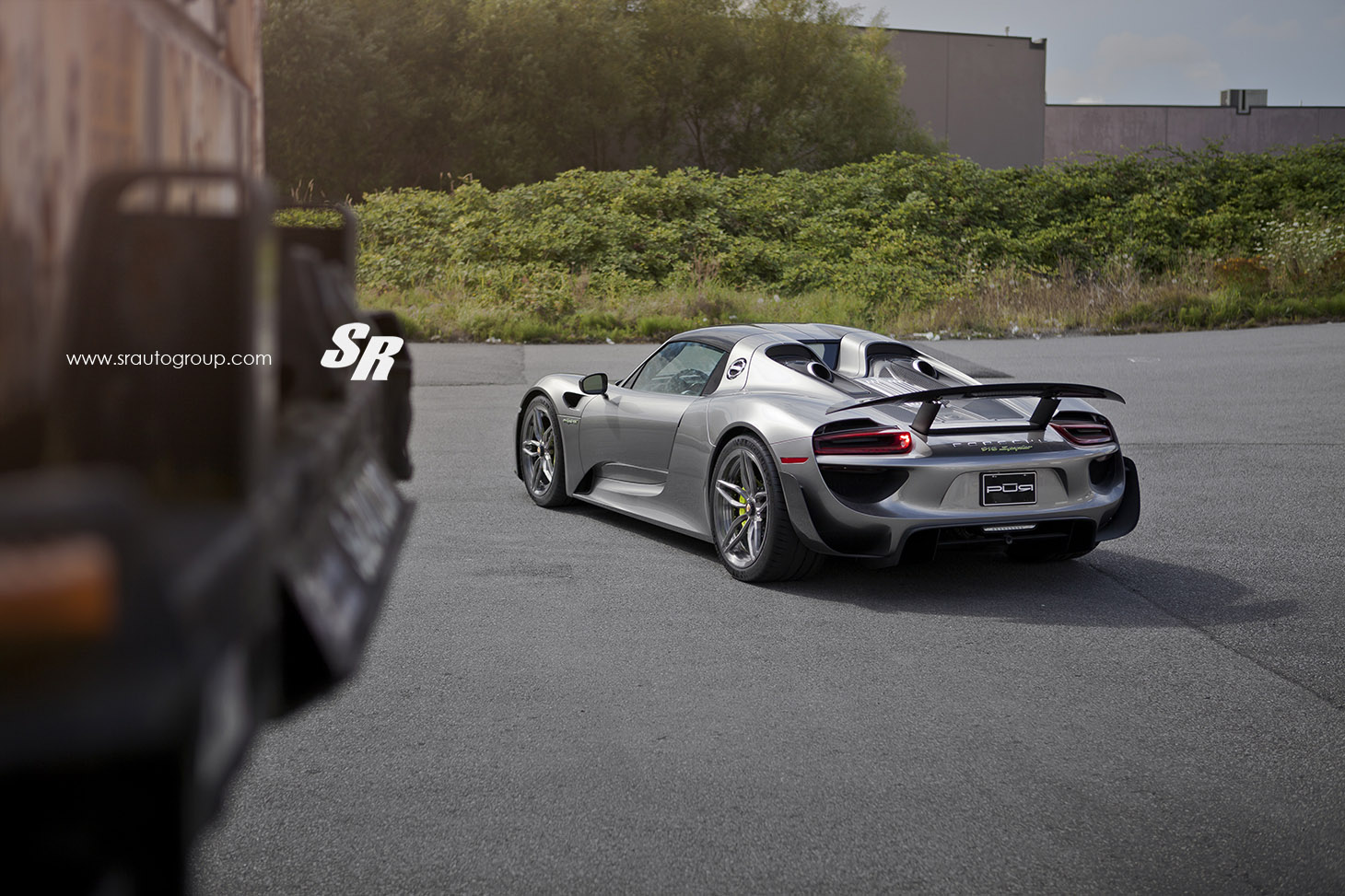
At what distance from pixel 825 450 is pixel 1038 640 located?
140cm

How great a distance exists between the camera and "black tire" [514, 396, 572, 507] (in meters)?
8.55

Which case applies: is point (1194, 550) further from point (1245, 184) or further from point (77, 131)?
point (1245, 184)

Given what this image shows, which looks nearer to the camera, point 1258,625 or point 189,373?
point 189,373

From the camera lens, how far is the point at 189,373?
2.27ft

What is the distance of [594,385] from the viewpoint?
8078mm

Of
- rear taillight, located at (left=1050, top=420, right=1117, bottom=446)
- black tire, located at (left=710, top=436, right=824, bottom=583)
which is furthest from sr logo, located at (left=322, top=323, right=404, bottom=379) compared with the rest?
rear taillight, located at (left=1050, top=420, right=1117, bottom=446)

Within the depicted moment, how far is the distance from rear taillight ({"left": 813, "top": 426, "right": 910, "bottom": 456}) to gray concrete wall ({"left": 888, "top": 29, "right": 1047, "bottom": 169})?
55638mm

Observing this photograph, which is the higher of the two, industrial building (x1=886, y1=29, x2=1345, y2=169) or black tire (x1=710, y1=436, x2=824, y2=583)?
industrial building (x1=886, y1=29, x2=1345, y2=169)

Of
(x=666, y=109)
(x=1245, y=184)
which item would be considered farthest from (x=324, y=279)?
(x=666, y=109)

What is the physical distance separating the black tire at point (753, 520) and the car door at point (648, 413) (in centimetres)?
65

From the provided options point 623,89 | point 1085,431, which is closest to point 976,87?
point 623,89

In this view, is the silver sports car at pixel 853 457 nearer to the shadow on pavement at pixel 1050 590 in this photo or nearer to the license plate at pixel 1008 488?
the license plate at pixel 1008 488

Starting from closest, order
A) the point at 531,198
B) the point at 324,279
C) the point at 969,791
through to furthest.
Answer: the point at 324,279
the point at 969,791
the point at 531,198

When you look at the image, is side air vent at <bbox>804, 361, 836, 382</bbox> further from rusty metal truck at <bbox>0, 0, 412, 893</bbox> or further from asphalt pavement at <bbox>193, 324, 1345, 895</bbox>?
rusty metal truck at <bbox>0, 0, 412, 893</bbox>
